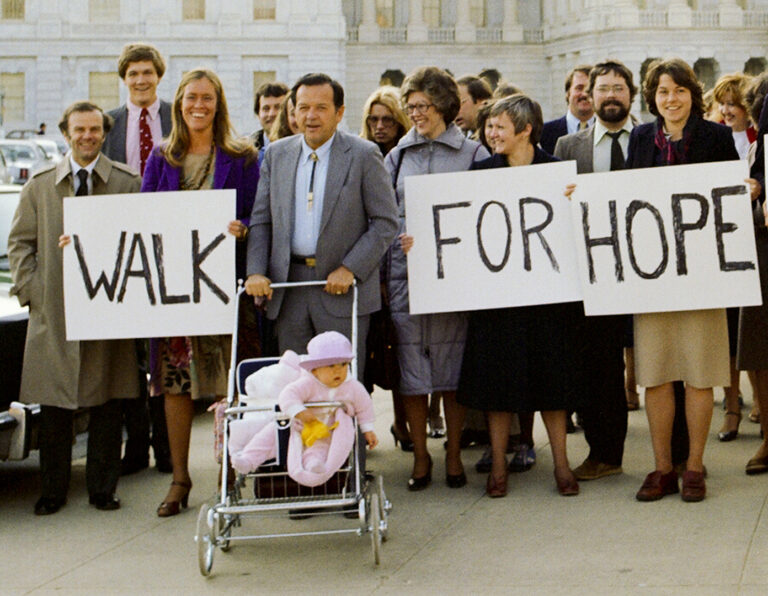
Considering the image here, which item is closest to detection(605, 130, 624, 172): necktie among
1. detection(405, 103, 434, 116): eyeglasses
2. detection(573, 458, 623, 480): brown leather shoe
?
detection(405, 103, 434, 116): eyeglasses

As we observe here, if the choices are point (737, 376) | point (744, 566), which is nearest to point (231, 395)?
point (744, 566)

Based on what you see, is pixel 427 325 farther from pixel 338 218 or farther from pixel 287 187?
pixel 287 187

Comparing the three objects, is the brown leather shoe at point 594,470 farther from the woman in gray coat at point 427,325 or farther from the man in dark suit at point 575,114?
the man in dark suit at point 575,114

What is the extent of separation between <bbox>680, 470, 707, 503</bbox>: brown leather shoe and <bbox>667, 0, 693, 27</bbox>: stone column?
60782 mm

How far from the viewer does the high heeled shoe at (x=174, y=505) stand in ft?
23.1

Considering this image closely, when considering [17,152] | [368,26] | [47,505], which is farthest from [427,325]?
[368,26]

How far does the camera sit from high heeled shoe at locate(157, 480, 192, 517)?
7.04 m

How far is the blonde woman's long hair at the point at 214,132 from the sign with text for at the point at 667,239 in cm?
178

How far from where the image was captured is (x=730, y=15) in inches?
2611

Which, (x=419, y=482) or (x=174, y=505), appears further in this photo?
(x=419, y=482)

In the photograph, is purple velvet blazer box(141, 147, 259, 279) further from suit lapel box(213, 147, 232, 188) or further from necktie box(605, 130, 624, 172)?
necktie box(605, 130, 624, 172)

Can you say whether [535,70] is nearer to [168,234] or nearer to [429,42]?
[429,42]

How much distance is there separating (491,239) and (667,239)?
89 centimetres

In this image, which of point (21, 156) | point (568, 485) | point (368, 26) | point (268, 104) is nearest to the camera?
point (568, 485)
